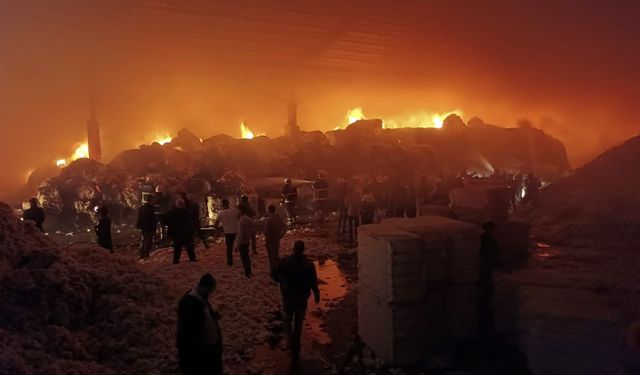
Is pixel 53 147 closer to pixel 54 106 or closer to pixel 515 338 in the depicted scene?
pixel 54 106

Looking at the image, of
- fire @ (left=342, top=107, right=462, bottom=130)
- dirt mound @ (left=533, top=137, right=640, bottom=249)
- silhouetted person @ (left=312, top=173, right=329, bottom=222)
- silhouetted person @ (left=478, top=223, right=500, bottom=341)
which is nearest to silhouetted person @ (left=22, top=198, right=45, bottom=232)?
silhouetted person @ (left=478, top=223, right=500, bottom=341)

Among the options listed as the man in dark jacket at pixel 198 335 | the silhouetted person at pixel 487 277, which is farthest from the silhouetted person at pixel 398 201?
the man in dark jacket at pixel 198 335

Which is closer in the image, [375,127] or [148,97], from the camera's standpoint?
[375,127]

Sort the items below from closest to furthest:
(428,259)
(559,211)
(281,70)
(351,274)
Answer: (428,259)
(351,274)
(559,211)
(281,70)

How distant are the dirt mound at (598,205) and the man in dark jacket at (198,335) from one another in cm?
755

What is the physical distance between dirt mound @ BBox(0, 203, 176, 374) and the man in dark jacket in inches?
52.6

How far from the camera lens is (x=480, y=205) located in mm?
8328

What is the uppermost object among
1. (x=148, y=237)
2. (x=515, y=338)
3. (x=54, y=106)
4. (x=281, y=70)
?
(x=281, y=70)

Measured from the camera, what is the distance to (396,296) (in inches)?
206

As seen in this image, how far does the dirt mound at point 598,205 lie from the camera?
8742mm

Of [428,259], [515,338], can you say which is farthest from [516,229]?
[428,259]

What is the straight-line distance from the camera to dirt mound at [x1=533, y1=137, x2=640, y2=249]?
874 cm

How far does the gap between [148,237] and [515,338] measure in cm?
865

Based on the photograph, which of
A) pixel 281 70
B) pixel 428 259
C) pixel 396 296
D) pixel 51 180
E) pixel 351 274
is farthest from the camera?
pixel 281 70
